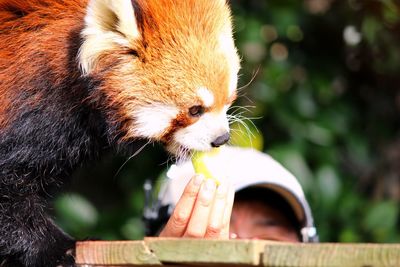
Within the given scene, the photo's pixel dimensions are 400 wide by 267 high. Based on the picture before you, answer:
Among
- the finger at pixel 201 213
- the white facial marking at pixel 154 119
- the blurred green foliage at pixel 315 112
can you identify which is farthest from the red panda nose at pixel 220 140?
the blurred green foliage at pixel 315 112

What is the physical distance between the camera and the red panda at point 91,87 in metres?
2.36

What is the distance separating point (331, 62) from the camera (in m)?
4.32

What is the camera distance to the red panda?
2.36m

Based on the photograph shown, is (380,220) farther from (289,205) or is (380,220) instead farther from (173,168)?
(173,168)

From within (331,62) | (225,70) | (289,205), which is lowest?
(331,62)

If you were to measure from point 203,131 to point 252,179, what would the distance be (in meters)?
0.45

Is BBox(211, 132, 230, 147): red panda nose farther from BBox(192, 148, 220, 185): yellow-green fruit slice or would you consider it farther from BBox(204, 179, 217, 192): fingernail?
BBox(204, 179, 217, 192): fingernail

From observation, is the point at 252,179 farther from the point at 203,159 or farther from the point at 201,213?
the point at 201,213

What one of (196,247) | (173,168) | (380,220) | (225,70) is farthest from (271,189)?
(380,220)

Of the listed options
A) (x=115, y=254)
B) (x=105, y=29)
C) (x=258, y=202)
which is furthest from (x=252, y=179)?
(x=115, y=254)

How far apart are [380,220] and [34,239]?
6.96 feet

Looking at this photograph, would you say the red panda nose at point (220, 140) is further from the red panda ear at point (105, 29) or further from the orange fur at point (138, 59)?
the red panda ear at point (105, 29)

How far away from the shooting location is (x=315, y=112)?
166 inches

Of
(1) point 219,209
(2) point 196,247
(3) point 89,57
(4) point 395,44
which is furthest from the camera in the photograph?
(4) point 395,44
